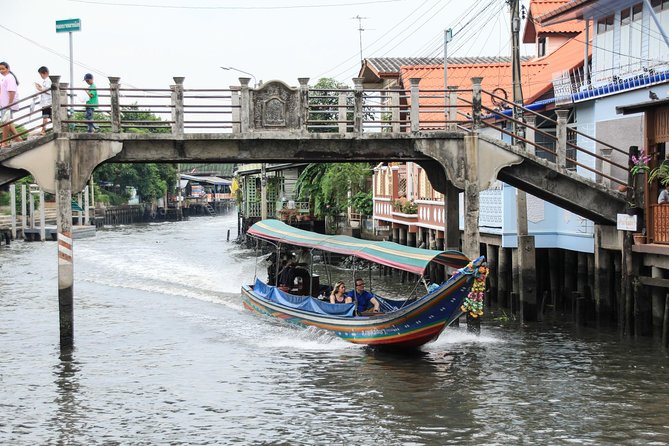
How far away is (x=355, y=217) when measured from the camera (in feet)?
173

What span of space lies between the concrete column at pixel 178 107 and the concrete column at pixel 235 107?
1.14 m

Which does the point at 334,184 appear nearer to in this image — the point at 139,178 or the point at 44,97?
the point at 44,97

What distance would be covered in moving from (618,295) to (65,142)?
44.6ft

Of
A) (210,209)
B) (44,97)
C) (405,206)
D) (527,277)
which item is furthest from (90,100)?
(210,209)

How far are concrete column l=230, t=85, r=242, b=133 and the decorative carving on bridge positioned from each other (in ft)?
1.18

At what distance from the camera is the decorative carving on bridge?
23.3 metres

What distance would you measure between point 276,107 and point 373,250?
4.06 m

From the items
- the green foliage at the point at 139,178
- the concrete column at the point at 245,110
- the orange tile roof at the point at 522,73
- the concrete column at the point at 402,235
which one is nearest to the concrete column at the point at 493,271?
the orange tile roof at the point at 522,73

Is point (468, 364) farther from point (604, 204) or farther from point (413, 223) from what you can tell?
point (413, 223)

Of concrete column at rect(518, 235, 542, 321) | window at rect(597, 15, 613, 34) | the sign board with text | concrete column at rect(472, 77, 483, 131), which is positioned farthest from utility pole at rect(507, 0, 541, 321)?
window at rect(597, 15, 613, 34)

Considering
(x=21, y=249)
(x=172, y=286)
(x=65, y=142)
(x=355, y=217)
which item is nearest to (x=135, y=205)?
(x=21, y=249)

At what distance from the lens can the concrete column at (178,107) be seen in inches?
899

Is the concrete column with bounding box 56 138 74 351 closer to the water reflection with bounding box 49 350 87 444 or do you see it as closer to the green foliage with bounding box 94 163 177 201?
the water reflection with bounding box 49 350 87 444

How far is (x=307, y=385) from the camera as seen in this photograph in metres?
19.5
